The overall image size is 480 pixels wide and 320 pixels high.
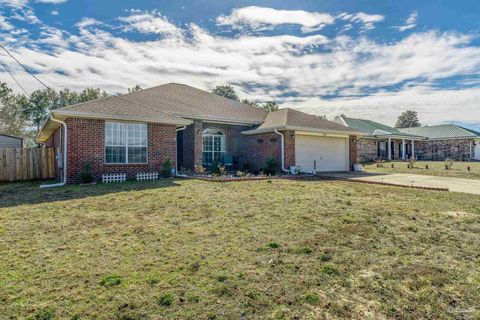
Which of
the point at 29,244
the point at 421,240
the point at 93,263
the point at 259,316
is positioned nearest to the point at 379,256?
the point at 421,240

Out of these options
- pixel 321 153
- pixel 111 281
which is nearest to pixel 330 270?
pixel 111 281

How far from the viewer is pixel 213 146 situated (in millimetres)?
18078

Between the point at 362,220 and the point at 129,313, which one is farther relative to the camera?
the point at 362,220

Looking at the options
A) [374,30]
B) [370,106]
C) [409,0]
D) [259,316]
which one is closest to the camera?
[259,316]

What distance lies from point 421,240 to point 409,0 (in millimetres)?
12625

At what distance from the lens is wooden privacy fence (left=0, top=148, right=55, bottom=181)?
45.7 feet

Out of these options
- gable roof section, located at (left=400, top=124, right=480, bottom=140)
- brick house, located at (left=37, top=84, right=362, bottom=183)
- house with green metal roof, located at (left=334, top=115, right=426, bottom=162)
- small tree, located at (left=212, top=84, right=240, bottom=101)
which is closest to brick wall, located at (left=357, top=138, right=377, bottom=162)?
house with green metal roof, located at (left=334, top=115, right=426, bottom=162)

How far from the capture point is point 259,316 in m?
2.96

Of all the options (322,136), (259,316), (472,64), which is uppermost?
(472,64)

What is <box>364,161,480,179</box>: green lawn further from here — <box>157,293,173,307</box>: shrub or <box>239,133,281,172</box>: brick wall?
<box>157,293,173,307</box>: shrub

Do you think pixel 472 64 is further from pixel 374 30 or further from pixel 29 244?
pixel 29 244

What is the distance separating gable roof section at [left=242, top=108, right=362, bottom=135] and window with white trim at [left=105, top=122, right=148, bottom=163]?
6932 millimetres

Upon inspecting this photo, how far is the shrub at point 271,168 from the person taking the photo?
16.0 m

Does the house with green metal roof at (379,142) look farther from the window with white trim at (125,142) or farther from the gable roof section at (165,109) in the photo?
the window with white trim at (125,142)
